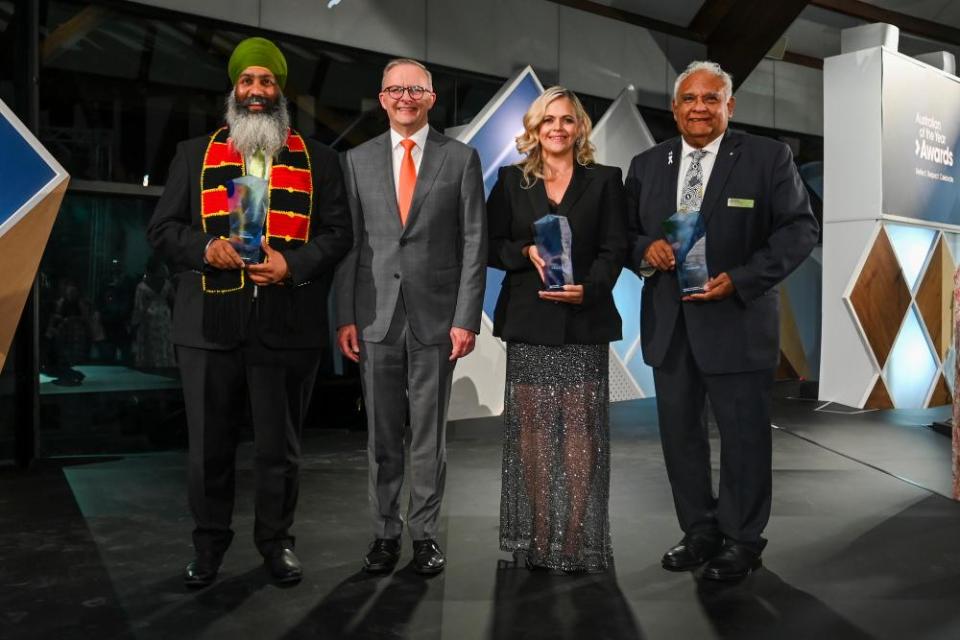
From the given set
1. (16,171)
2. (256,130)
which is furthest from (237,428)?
(16,171)

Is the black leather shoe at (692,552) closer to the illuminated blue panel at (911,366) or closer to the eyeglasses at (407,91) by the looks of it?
the eyeglasses at (407,91)

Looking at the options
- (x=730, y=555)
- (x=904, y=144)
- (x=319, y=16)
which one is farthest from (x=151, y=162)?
(x=904, y=144)

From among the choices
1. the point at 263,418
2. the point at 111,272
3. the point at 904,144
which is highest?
the point at 904,144

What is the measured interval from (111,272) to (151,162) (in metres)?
0.74

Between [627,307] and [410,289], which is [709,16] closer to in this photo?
[627,307]

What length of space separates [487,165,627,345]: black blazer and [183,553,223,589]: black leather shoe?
1167mm

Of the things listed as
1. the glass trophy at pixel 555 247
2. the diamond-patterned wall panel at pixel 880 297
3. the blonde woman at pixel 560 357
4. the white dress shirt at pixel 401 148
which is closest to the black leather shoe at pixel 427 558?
the blonde woman at pixel 560 357

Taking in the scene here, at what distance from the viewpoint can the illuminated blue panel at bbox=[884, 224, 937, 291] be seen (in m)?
6.52

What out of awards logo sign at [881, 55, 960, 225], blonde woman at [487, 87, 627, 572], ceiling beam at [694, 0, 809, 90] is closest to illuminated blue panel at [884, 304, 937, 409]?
awards logo sign at [881, 55, 960, 225]

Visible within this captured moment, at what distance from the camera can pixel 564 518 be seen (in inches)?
114

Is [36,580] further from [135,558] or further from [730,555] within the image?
[730,555]

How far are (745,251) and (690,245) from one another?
22cm

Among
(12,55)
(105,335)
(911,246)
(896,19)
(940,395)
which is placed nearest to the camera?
(12,55)

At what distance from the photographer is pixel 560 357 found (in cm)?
285
